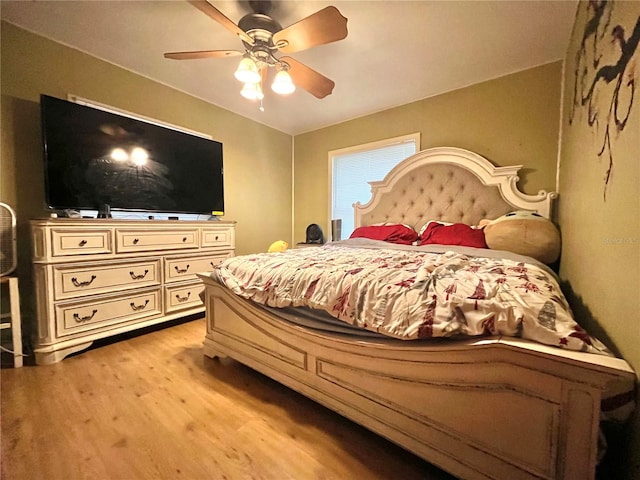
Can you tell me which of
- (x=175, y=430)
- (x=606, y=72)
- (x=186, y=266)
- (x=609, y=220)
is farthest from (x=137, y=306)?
(x=606, y=72)

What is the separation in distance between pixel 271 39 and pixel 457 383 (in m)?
2.09

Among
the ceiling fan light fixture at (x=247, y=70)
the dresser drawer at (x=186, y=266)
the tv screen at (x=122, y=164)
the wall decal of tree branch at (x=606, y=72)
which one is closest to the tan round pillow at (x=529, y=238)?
the wall decal of tree branch at (x=606, y=72)

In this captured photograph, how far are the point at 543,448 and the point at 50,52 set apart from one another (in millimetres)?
3585

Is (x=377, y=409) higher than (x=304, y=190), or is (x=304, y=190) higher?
(x=304, y=190)

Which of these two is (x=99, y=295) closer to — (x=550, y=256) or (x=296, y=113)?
(x=296, y=113)

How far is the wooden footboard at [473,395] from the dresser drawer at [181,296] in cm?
156

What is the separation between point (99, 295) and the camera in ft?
6.49

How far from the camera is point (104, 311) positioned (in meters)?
2.01

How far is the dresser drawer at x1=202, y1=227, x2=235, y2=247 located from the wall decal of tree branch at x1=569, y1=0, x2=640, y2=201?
108 inches

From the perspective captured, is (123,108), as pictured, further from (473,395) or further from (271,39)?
(473,395)

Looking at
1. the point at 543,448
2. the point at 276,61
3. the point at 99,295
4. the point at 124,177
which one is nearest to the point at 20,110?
the point at 124,177

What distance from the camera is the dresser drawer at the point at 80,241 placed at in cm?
177

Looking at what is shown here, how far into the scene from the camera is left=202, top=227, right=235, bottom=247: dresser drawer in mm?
2633

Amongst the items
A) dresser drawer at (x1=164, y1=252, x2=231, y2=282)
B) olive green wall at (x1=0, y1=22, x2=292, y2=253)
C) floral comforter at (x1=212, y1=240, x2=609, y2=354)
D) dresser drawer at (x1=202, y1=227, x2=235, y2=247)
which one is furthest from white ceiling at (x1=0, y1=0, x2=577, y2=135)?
dresser drawer at (x1=164, y1=252, x2=231, y2=282)
